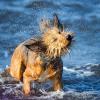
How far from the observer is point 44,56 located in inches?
359

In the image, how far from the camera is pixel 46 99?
9898mm

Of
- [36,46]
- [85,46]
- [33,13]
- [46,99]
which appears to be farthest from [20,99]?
[33,13]

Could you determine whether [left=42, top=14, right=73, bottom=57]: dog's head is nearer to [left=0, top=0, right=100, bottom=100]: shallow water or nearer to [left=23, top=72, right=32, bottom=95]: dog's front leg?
[left=0, top=0, right=100, bottom=100]: shallow water

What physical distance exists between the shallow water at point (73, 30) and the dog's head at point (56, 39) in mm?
588

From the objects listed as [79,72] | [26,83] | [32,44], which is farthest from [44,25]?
[79,72]

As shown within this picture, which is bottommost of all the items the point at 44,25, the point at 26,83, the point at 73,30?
the point at 26,83

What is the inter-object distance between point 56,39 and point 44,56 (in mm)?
540

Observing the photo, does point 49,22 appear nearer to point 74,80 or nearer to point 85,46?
point 74,80

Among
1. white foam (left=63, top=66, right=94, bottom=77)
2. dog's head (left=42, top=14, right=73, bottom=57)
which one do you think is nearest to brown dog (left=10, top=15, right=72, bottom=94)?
dog's head (left=42, top=14, right=73, bottom=57)

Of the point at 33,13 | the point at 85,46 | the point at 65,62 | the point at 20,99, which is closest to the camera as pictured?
the point at 20,99

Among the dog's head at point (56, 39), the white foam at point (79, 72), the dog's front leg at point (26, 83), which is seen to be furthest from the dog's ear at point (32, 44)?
the white foam at point (79, 72)

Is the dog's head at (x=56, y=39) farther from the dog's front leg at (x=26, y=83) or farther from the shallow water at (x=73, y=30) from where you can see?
the dog's front leg at (x=26, y=83)

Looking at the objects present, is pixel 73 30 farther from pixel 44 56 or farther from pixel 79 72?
pixel 44 56

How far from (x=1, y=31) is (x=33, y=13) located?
6.25 feet
